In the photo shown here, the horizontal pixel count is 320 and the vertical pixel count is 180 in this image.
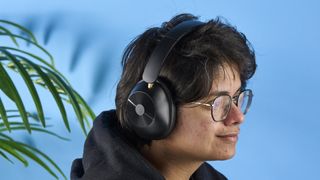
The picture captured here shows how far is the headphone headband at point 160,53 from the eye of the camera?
31.8 inches

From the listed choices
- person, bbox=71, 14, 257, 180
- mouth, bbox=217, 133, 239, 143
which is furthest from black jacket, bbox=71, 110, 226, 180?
mouth, bbox=217, 133, 239, 143

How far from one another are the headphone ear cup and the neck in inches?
2.5

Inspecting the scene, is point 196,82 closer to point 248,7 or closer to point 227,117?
point 227,117

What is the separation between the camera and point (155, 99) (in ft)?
2.67

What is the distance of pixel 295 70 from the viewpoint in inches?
59.3

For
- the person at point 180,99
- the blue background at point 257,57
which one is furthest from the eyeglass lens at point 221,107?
the blue background at point 257,57

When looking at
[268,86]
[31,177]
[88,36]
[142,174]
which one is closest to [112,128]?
[142,174]

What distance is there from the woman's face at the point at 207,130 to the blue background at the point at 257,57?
27.5 inches

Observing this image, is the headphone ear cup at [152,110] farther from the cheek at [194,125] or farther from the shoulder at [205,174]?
the shoulder at [205,174]

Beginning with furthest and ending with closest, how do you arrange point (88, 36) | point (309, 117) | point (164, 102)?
point (88, 36) < point (309, 117) < point (164, 102)

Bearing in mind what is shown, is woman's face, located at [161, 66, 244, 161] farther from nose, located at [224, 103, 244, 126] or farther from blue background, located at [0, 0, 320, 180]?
blue background, located at [0, 0, 320, 180]

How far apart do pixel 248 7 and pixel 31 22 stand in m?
0.70

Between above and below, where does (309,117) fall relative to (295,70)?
below

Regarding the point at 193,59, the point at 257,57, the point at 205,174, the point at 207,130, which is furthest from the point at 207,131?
the point at 257,57
